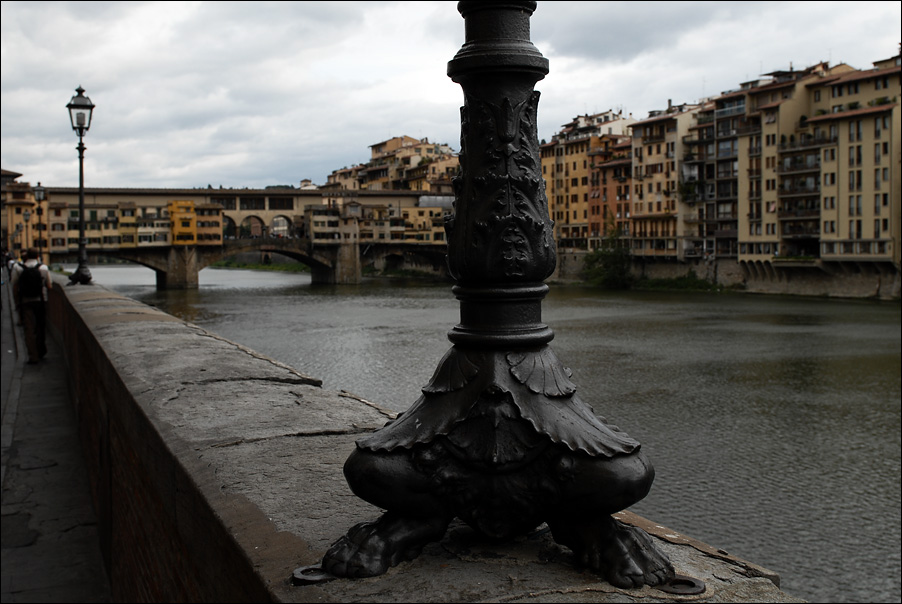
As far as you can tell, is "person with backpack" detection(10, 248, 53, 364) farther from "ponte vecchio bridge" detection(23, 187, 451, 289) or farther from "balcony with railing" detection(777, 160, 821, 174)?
"balcony with railing" detection(777, 160, 821, 174)

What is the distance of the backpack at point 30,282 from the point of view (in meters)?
10.6

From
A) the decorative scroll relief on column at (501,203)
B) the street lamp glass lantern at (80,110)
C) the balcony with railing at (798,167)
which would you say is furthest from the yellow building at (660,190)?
the decorative scroll relief on column at (501,203)

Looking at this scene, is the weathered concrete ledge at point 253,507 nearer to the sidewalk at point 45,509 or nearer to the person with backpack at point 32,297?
the sidewalk at point 45,509

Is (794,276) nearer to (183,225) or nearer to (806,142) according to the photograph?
(806,142)

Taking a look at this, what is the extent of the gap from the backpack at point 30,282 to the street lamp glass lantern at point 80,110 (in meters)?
4.29

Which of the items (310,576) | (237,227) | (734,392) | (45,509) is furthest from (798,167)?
(310,576)

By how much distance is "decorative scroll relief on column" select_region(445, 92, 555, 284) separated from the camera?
1697mm

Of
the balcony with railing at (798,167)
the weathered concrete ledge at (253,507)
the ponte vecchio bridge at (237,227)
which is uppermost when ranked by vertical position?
the balcony with railing at (798,167)

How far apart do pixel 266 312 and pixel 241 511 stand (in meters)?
34.6

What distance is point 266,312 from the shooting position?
3594 centimetres

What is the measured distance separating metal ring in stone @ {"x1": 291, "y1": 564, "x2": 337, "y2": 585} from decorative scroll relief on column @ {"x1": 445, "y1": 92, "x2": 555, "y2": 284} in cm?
57

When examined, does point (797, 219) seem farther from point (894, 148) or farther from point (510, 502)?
point (510, 502)

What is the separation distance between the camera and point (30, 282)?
420 inches

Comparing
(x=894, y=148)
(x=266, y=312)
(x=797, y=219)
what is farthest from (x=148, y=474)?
(x=797, y=219)
